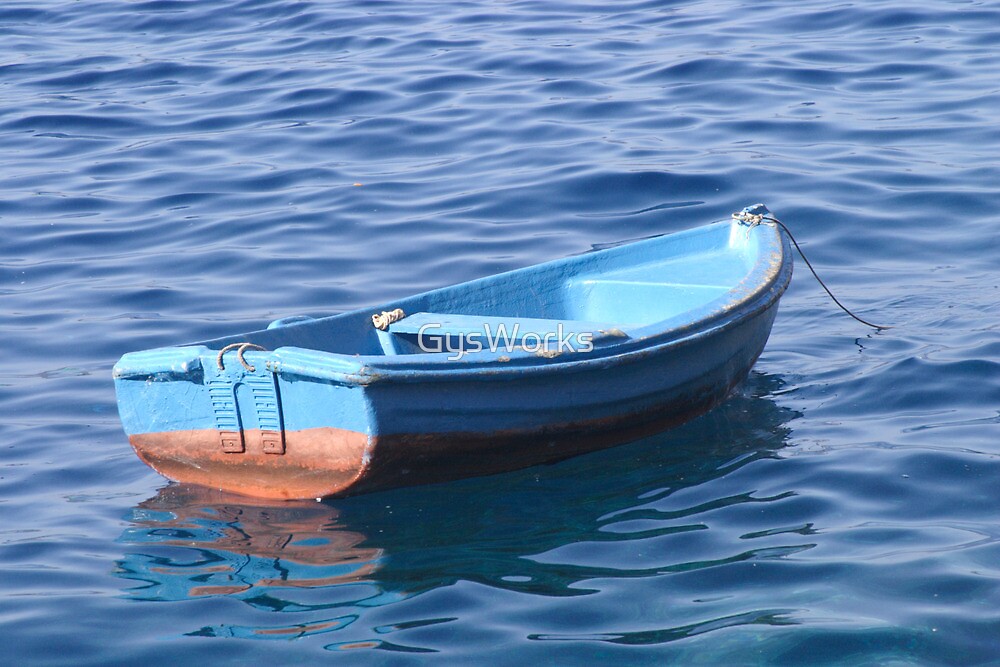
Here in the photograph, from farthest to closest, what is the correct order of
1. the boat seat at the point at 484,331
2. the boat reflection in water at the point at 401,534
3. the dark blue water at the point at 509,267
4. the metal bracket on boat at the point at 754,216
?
the metal bracket on boat at the point at 754,216
the boat seat at the point at 484,331
the boat reflection in water at the point at 401,534
the dark blue water at the point at 509,267

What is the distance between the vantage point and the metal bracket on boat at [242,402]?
5461mm

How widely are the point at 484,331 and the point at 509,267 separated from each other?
8.85 feet

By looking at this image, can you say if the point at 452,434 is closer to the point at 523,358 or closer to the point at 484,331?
the point at 523,358

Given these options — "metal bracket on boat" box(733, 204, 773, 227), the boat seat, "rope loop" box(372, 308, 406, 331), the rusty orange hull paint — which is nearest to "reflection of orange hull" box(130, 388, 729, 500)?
the rusty orange hull paint

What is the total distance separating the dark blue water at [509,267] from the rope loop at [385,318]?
108cm

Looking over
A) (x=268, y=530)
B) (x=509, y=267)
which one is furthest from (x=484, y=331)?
(x=509, y=267)

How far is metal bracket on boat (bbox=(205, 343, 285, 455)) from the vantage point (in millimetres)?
5461

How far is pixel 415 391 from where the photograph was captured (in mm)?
5398

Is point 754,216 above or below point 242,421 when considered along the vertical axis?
above

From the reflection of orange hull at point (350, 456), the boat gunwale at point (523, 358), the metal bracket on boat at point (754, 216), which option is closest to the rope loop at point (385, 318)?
the boat gunwale at point (523, 358)

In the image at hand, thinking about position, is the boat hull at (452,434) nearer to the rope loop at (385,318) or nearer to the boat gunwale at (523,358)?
the boat gunwale at (523,358)

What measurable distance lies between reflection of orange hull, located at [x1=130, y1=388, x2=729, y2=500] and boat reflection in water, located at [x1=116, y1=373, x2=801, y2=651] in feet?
0.29

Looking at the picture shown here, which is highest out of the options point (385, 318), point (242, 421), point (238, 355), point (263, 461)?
point (238, 355)

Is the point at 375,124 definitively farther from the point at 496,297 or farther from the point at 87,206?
the point at 496,297
